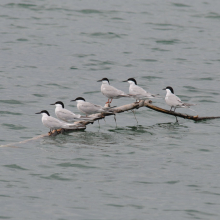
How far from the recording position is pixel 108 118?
55.6ft

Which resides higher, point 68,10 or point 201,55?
point 68,10

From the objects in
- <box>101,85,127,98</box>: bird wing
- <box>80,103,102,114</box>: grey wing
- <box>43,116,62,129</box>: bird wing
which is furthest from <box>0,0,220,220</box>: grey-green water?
<box>101,85,127,98</box>: bird wing

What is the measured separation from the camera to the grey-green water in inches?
401

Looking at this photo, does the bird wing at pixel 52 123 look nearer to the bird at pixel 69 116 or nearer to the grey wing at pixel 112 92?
the bird at pixel 69 116

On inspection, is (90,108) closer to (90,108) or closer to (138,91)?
(90,108)

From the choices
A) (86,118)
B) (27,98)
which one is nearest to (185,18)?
(27,98)

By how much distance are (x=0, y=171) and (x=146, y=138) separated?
16.2 feet

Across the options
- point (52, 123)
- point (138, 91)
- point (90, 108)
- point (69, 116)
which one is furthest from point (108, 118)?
point (52, 123)

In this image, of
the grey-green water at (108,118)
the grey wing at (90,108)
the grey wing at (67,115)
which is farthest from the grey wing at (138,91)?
the grey wing at (67,115)

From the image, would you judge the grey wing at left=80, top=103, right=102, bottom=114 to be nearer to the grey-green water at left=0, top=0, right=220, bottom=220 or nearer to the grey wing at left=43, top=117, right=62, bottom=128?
the grey-green water at left=0, top=0, right=220, bottom=220

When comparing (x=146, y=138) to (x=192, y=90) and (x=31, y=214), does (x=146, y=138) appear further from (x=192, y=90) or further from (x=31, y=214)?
(x=192, y=90)

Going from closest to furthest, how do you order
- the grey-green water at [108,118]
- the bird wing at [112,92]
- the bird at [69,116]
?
the grey-green water at [108,118] < the bird at [69,116] < the bird wing at [112,92]

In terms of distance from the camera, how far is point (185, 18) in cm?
3634

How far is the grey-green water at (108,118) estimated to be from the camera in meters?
10.2
